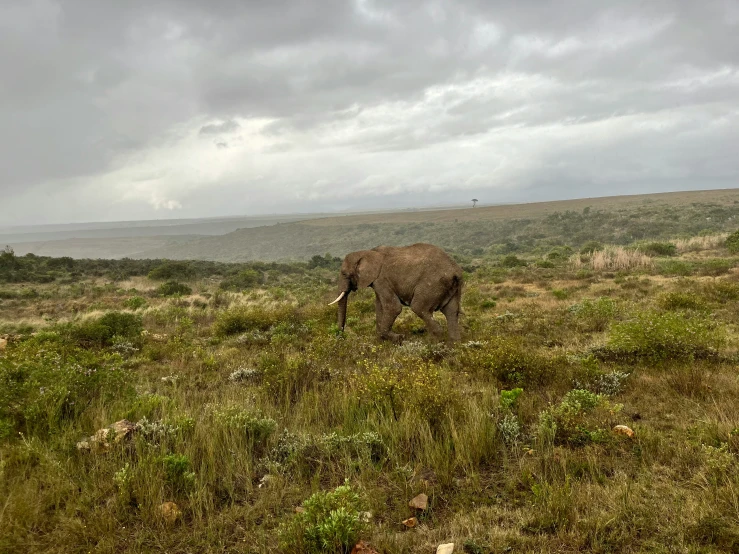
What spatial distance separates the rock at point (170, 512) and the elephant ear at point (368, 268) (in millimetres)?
7552

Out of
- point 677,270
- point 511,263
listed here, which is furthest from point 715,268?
point 511,263

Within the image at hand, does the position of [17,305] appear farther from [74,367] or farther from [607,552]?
[607,552]

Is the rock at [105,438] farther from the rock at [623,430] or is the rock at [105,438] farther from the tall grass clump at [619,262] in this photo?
the tall grass clump at [619,262]

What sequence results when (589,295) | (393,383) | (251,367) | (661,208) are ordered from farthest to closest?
(661,208) → (589,295) → (251,367) → (393,383)

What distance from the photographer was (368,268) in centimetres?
1076

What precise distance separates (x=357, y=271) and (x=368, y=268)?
426 mm

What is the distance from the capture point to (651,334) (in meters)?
7.30

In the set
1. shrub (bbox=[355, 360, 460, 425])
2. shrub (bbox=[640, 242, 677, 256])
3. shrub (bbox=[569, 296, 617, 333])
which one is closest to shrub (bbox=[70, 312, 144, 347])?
shrub (bbox=[355, 360, 460, 425])

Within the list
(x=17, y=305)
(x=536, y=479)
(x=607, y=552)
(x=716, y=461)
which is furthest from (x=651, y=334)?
(x=17, y=305)

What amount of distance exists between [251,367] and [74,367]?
10.5ft

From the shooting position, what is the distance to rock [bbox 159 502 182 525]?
336cm

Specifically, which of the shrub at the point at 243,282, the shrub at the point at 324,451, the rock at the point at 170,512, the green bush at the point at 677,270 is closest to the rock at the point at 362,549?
the shrub at the point at 324,451

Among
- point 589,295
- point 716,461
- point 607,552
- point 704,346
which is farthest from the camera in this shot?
point 589,295

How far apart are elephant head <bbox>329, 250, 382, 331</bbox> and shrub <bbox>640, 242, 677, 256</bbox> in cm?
2830
